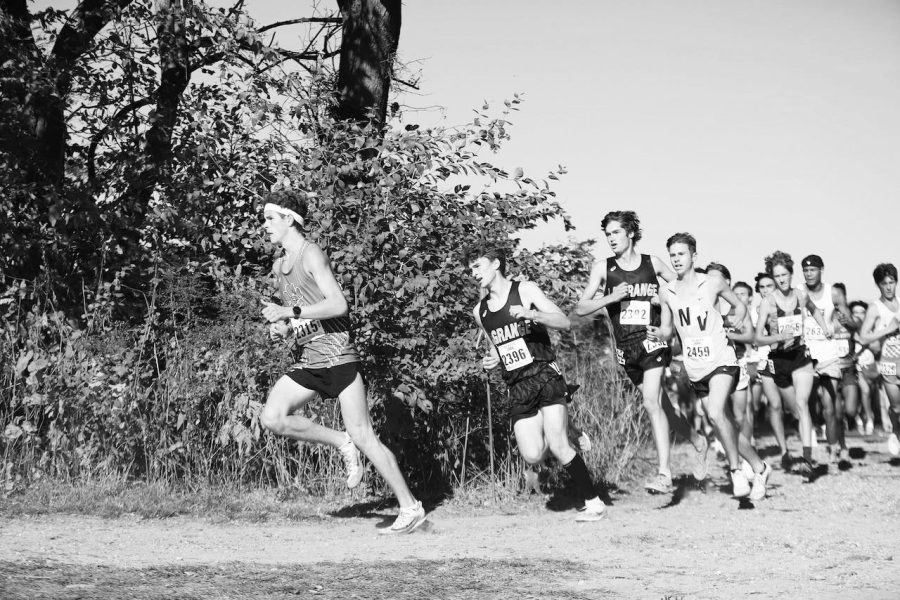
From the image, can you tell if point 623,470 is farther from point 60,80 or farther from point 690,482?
point 60,80

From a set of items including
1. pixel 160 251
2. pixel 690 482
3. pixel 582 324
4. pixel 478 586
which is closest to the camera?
pixel 478 586

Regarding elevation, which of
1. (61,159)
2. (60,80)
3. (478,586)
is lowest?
(478,586)

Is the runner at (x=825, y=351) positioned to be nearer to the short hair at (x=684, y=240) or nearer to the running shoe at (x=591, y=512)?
the short hair at (x=684, y=240)

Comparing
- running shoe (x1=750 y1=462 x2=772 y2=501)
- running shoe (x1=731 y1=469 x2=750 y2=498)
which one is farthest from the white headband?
running shoe (x1=750 y1=462 x2=772 y2=501)

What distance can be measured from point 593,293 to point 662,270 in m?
0.72

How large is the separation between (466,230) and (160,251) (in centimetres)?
277

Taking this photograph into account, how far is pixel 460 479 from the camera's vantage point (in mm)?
8422

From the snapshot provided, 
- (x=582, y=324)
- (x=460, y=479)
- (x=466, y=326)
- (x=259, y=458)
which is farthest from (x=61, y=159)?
(x=582, y=324)

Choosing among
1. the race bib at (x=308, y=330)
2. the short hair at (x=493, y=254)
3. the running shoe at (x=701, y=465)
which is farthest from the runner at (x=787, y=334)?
the race bib at (x=308, y=330)

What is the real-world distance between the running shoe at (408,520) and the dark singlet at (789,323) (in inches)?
195

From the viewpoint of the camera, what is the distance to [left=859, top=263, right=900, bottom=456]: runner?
33.8 feet

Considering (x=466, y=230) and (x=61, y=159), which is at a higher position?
(x=61, y=159)

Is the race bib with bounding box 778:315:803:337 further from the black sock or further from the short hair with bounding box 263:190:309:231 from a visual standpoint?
the short hair with bounding box 263:190:309:231

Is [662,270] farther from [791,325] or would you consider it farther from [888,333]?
[888,333]
